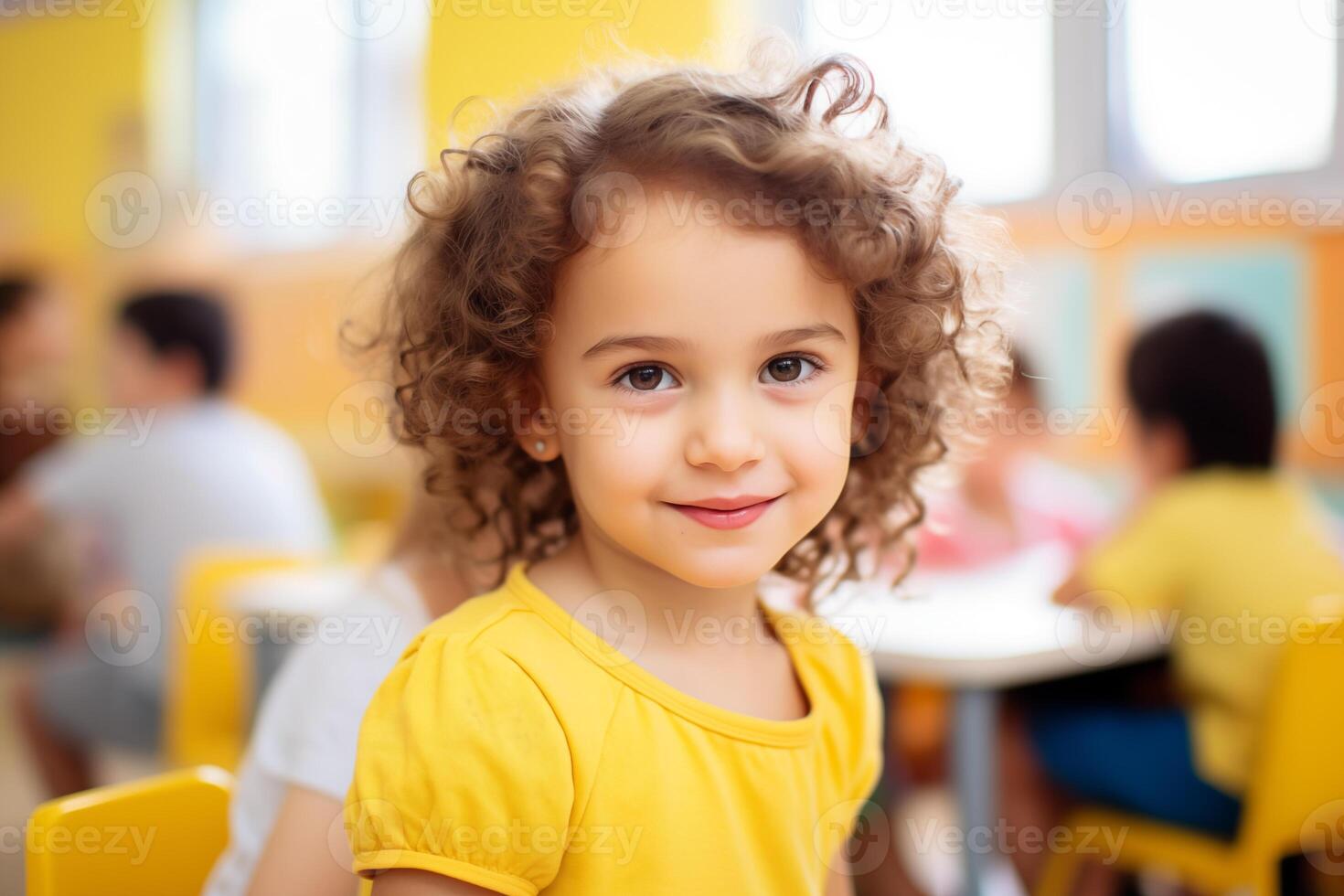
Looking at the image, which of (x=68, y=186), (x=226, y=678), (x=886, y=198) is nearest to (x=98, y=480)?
(x=226, y=678)

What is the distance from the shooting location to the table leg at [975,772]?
1641 millimetres

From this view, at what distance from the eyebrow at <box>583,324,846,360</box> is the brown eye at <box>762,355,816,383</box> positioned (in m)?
0.02

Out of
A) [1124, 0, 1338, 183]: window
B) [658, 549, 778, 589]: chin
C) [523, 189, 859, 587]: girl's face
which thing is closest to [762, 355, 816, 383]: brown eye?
[523, 189, 859, 587]: girl's face

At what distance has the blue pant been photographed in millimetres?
1719

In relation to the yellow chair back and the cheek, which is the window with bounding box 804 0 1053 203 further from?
the cheek

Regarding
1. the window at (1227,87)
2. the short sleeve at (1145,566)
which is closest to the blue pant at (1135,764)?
the short sleeve at (1145,566)

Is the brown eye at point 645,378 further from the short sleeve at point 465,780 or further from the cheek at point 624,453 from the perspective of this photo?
the short sleeve at point 465,780

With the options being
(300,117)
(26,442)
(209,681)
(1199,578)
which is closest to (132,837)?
(209,681)

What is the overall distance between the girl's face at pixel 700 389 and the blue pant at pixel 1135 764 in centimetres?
124

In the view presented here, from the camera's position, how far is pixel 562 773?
686mm

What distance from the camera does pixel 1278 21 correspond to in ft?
8.64

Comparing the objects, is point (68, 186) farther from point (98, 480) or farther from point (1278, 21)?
point (1278, 21)

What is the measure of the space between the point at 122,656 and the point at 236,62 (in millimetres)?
3517

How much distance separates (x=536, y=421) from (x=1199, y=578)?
1351 mm
